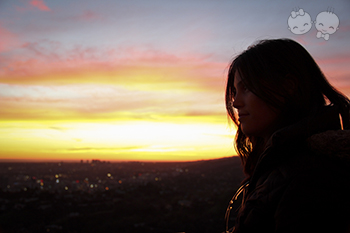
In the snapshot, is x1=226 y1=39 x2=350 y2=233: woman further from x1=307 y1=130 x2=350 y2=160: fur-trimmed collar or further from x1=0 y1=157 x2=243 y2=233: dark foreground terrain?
x1=0 y1=157 x2=243 y2=233: dark foreground terrain

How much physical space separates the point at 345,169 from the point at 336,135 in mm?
100

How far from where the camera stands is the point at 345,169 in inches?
31.5

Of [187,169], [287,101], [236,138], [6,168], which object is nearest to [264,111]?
[287,101]

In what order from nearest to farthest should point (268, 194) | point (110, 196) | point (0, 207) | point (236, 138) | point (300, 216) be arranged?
point (300, 216)
point (268, 194)
point (236, 138)
point (0, 207)
point (110, 196)

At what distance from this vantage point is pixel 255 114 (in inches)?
44.6

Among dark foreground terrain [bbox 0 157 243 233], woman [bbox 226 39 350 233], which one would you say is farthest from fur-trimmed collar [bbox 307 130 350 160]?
dark foreground terrain [bbox 0 157 243 233]

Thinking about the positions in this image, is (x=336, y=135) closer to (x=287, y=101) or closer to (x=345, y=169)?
(x=345, y=169)

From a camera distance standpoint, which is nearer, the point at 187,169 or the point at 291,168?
the point at 291,168

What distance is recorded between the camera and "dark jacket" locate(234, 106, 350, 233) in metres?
0.75

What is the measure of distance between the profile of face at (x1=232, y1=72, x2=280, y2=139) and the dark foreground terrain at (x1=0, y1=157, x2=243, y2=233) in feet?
32.1

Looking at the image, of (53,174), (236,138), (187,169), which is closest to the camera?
(236,138)

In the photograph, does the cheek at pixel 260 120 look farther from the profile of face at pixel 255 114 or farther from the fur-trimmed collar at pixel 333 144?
the fur-trimmed collar at pixel 333 144

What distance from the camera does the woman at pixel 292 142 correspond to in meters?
0.76

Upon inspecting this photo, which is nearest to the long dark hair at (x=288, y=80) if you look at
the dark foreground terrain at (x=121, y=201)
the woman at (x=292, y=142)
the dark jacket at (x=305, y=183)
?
the woman at (x=292, y=142)
